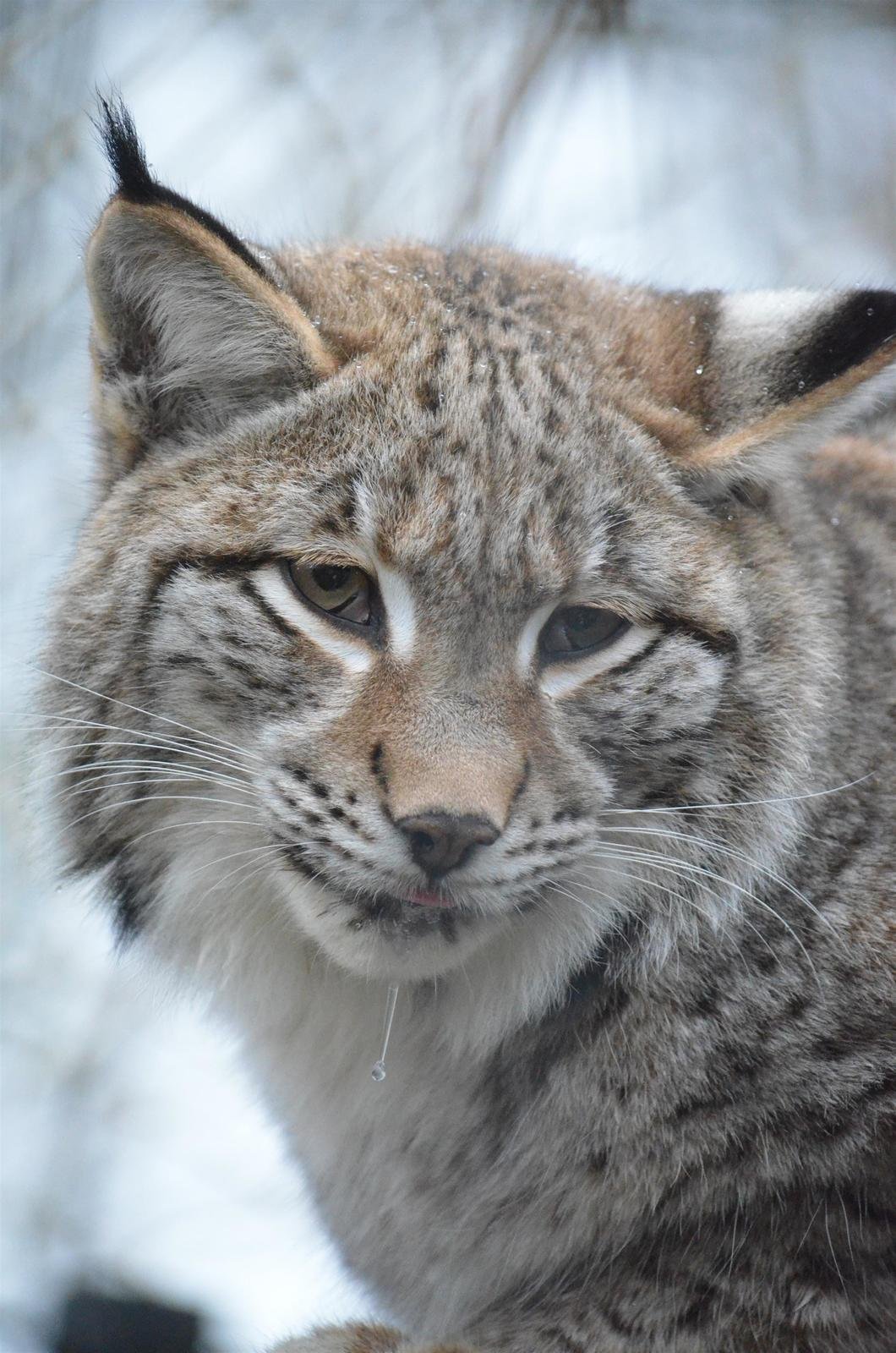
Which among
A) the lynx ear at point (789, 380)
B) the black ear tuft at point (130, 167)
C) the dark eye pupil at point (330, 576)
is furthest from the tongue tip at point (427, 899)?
the black ear tuft at point (130, 167)

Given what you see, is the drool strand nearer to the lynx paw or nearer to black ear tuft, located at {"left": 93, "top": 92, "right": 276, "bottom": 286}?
the lynx paw

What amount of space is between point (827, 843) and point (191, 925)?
1553mm

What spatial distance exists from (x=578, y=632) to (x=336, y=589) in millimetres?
531

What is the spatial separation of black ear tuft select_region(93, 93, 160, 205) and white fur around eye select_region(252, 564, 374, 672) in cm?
81

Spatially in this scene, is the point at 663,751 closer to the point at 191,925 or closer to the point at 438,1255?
the point at 191,925

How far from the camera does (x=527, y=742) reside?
9.10 feet

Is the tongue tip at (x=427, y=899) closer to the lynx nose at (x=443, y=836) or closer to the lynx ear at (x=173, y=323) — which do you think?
the lynx nose at (x=443, y=836)

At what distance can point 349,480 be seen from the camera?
9.59 ft

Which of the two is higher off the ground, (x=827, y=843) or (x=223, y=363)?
(x=223, y=363)

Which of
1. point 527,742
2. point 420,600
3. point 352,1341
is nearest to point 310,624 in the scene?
point 420,600

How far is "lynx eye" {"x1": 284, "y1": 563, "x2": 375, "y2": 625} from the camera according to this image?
2902 millimetres

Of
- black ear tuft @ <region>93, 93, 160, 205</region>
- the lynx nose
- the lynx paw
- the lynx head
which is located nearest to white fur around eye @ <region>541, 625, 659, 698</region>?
the lynx head

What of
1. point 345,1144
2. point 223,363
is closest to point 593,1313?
point 345,1144

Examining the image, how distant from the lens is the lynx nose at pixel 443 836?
8.32ft
